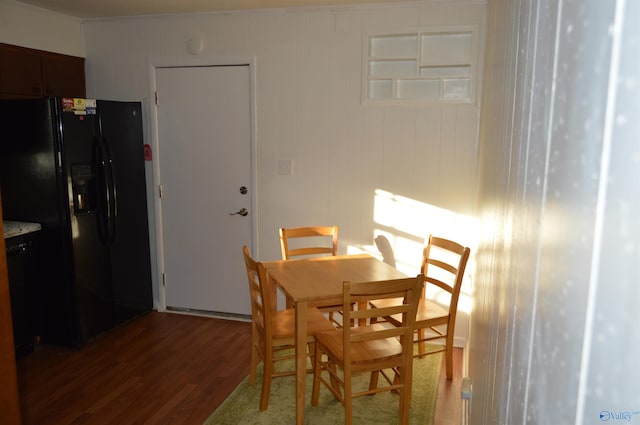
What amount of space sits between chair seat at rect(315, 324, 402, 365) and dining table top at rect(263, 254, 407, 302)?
0.28m

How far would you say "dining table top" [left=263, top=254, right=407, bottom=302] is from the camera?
97.3 inches

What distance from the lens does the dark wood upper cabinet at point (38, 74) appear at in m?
3.45

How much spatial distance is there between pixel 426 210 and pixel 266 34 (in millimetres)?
1820

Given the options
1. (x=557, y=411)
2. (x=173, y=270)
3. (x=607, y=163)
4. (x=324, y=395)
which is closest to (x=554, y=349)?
(x=557, y=411)

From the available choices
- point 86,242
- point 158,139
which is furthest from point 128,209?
point 158,139

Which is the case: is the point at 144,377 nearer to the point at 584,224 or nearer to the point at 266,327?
the point at 266,327

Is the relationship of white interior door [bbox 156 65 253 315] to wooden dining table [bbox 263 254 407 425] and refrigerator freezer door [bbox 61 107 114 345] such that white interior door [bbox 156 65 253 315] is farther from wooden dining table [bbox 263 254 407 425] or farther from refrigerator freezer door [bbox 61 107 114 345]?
wooden dining table [bbox 263 254 407 425]

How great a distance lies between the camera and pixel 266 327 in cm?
261

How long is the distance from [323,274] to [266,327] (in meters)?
0.45

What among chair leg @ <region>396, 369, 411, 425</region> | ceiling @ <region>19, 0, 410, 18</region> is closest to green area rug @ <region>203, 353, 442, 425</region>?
chair leg @ <region>396, 369, 411, 425</region>

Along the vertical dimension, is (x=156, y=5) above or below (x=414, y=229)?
above

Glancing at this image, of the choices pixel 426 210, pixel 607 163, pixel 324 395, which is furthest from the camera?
pixel 426 210

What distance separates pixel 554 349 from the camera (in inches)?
16.0

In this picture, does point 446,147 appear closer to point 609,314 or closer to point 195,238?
point 195,238
